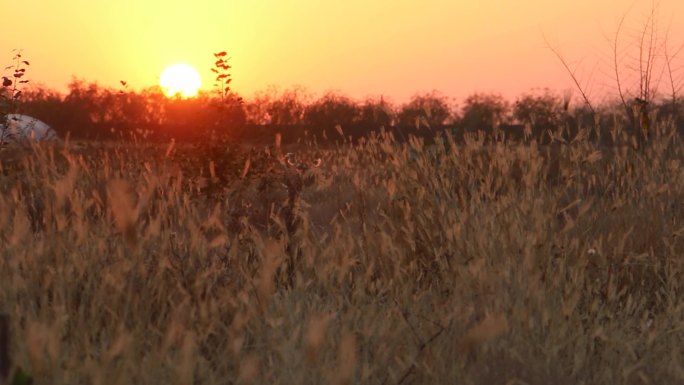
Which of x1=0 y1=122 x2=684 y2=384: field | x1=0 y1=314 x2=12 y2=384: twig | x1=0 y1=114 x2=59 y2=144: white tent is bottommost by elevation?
x1=0 y1=122 x2=684 y2=384: field

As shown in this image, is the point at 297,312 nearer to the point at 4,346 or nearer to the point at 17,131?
the point at 4,346

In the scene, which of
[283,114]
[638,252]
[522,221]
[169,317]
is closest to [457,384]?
[169,317]

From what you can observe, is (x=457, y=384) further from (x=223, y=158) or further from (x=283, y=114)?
(x=283, y=114)

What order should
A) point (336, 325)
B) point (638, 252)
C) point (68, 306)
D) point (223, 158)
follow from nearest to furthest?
point (68, 306) → point (336, 325) → point (638, 252) → point (223, 158)

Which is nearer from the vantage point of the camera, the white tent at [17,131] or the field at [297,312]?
the field at [297,312]

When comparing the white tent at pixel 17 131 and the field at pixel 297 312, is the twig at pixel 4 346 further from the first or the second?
the white tent at pixel 17 131

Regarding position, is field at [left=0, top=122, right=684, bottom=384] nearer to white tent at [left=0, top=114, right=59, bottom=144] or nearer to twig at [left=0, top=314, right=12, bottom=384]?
twig at [left=0, top=314, right=12, bottom=384]

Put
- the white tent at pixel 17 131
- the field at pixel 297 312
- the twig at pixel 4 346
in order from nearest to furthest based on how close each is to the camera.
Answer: the twig at pixel 4 346 < the field at pixel 297 312 < the white tent at pixel 17 131

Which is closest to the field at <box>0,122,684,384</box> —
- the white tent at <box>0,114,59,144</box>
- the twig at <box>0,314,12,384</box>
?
the twig at <box>0,314,12,384</box>

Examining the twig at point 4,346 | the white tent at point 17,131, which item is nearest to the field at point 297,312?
the twig at point 4,346

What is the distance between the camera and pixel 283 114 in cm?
2803

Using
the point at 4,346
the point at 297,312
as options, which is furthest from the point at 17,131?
the point at 4,346

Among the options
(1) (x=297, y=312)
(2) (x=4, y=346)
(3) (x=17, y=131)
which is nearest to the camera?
(2) (x=4, y=346)

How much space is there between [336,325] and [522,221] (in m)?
1.26
